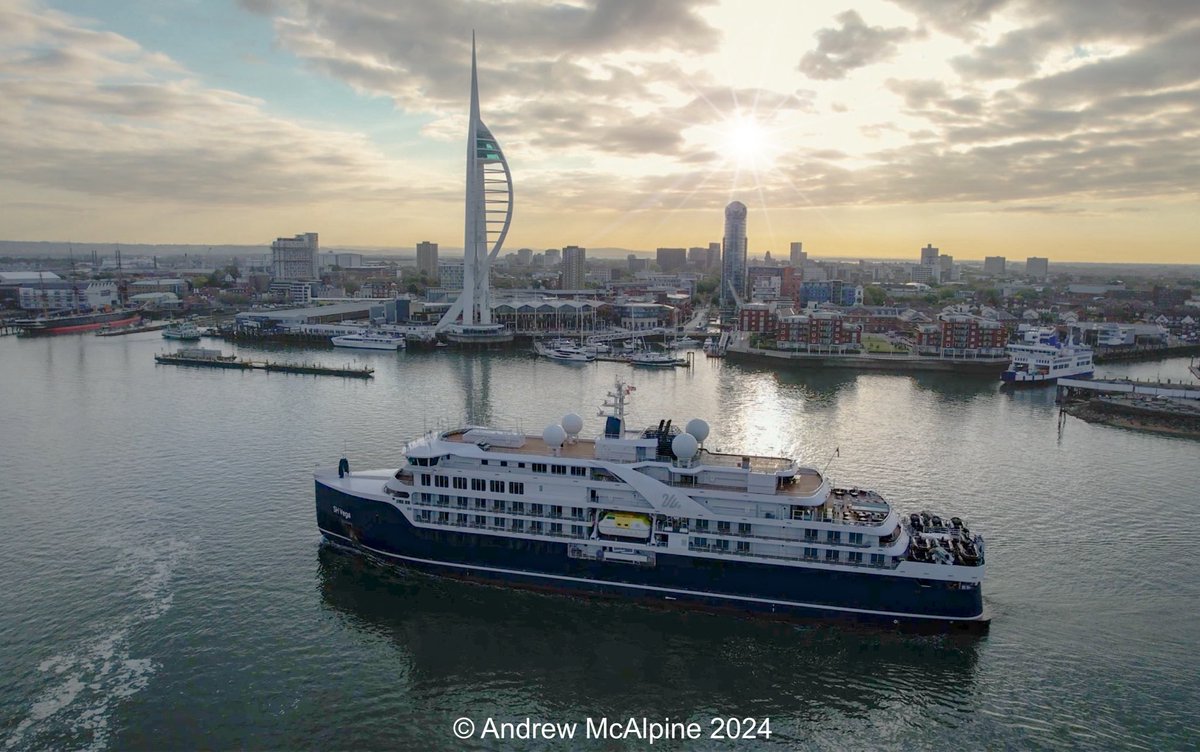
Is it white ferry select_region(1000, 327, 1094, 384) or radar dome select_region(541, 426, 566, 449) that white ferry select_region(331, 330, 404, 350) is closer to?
white ferry select_region(1000, 327, 1094, 384)

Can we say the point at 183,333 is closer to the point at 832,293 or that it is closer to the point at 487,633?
the point at 487,633

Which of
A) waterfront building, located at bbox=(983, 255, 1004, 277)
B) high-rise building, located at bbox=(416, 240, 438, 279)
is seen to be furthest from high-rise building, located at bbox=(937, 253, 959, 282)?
high-rise building, located at bbox=(416, 240, 438, 279)

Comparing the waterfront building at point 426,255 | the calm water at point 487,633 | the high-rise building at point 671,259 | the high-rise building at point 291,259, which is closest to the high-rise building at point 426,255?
the waterfront building at point 426,255

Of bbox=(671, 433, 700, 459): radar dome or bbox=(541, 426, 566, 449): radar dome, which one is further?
bbox=(541, 426, 566, 449): radar dome

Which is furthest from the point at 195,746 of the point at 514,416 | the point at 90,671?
the point at 514,416

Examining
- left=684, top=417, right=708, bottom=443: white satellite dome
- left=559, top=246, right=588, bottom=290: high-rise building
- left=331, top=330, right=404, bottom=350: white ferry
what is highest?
left=559, top=246, right=588, bottom=290: high-rise building
